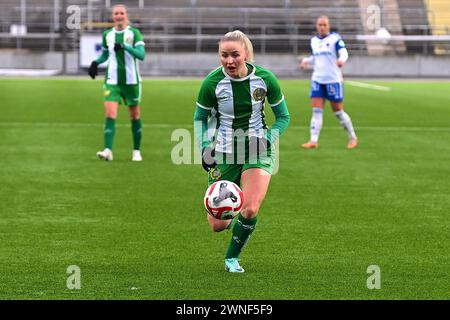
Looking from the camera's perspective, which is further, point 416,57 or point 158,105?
point 416,57

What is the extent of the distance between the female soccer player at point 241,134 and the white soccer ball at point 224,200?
182mm

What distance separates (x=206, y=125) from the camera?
8.64 meters

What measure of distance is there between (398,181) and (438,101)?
53.0ft

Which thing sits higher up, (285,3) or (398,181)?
(285,3)

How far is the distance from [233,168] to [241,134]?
273 mm

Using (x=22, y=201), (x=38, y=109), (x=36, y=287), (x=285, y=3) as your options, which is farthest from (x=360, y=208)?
(x=285, y=3)

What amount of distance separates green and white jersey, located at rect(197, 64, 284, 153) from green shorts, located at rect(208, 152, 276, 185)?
0.37 feet

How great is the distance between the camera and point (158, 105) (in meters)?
27.5

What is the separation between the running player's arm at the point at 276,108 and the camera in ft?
28.4

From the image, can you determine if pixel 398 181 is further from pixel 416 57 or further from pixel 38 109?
pixel 416 57

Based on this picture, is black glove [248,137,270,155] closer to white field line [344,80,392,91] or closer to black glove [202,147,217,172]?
black glove [202,147,217,172]

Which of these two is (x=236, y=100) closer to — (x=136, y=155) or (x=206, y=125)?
(x=206, y=125)

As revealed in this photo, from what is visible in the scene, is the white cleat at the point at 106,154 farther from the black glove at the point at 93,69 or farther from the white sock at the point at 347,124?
the white sock at the point at 347,124

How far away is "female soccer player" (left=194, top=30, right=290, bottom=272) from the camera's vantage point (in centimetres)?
856
